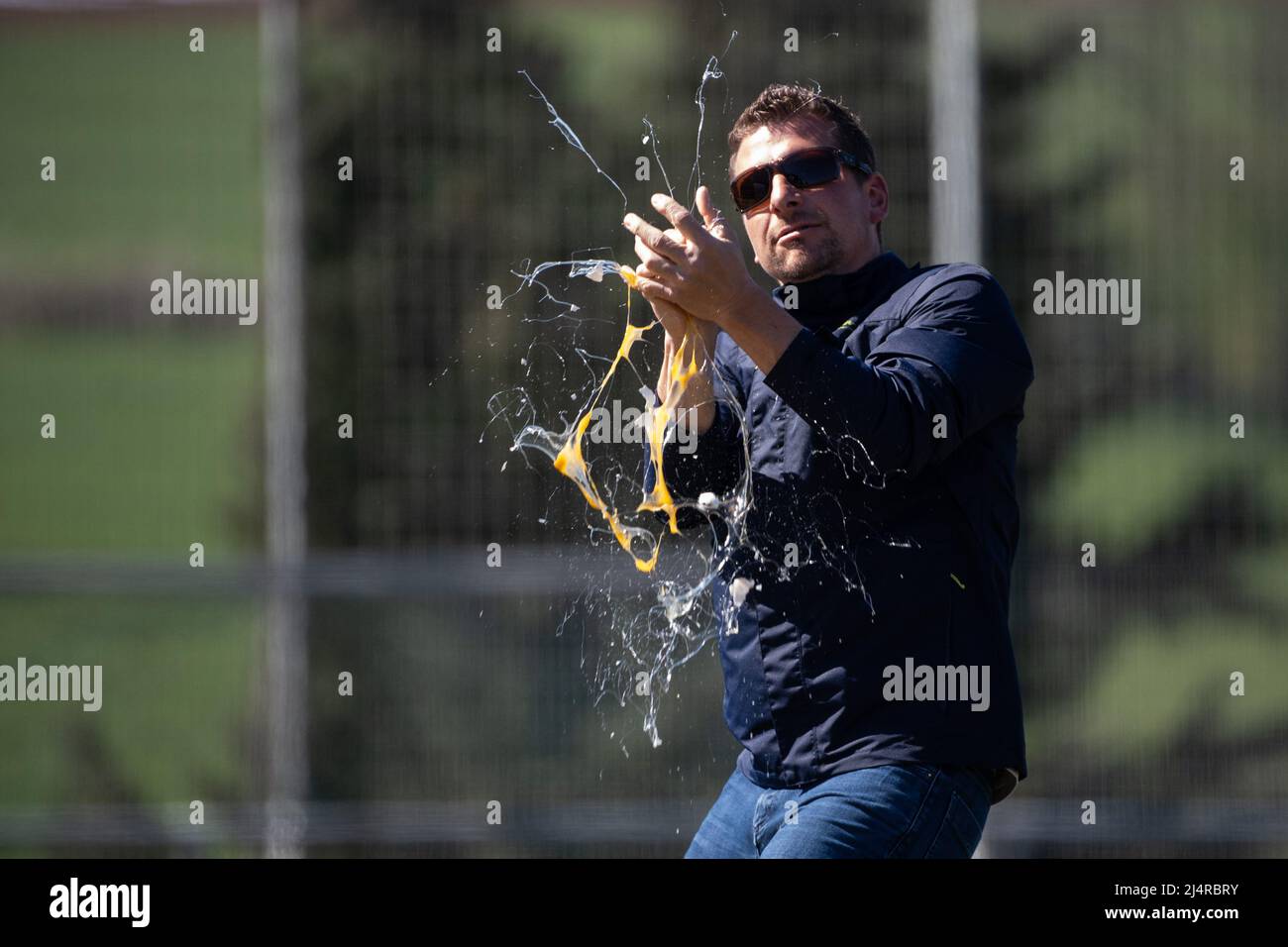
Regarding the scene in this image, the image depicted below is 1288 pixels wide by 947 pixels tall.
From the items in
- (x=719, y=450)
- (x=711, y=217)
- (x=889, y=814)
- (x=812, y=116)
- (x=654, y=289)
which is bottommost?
(x=889, y=814)

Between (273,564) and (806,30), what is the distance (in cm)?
262

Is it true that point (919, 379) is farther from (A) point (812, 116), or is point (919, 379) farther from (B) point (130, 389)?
(B) point (130, 389)

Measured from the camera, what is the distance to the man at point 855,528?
2299 mm

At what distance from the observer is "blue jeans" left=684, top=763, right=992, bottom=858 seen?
229 centimetres

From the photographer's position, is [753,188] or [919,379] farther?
[753,188]

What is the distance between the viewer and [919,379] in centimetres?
230

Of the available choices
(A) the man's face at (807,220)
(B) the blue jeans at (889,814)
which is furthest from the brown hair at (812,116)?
(B) the blue jeans at (889,814)

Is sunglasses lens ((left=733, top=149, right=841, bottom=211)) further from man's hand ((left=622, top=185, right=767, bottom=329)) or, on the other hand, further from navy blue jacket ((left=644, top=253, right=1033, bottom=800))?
man's hand ((left=622, top=185, right=767, bottom=329))

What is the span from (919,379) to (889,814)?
656mm

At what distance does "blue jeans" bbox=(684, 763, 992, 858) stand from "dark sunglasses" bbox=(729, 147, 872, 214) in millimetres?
1036

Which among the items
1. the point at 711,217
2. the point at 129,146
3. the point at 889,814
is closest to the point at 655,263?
the point at 711,217

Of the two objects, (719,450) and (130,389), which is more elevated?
(130,389)

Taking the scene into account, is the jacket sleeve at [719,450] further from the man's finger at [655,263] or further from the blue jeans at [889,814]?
the blue jeans at [889,814]

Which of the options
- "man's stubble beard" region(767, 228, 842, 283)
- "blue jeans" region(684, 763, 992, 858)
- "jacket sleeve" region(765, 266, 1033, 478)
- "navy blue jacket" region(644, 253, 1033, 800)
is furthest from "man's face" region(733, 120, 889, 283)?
"blue jeans" region(684, 763, 992, 858)
